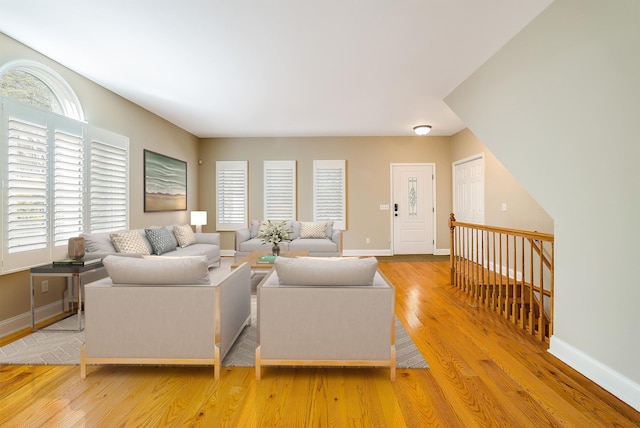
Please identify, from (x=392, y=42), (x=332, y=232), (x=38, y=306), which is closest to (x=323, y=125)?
(x=332, y=232)

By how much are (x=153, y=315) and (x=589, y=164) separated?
10.4 feet

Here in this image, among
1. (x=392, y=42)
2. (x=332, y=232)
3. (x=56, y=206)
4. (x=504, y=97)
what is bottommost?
(x=332, y=232)

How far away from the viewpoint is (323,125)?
6297 millimetres

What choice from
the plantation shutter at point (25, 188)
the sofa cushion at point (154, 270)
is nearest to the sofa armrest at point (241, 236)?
the plantation shutter at point (25, 188)

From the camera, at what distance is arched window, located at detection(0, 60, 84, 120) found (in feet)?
10.2

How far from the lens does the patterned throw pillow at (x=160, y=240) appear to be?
4.52 meters

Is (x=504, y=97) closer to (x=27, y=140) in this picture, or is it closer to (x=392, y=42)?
(x=392, y=42)

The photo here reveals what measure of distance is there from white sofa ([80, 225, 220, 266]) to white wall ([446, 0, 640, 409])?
13.7 ft

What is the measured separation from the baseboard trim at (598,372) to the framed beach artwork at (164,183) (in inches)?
219

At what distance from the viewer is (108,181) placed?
171 inches

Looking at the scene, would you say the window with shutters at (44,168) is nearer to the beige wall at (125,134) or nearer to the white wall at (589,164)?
the beige wall at (125,134)

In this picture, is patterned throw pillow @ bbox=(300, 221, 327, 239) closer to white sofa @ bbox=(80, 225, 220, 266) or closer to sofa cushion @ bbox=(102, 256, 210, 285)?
white sofa @ bbox=(80, 225, 220, 266)

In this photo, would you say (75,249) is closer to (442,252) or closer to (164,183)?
(164,183)

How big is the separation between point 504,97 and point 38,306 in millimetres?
5264
